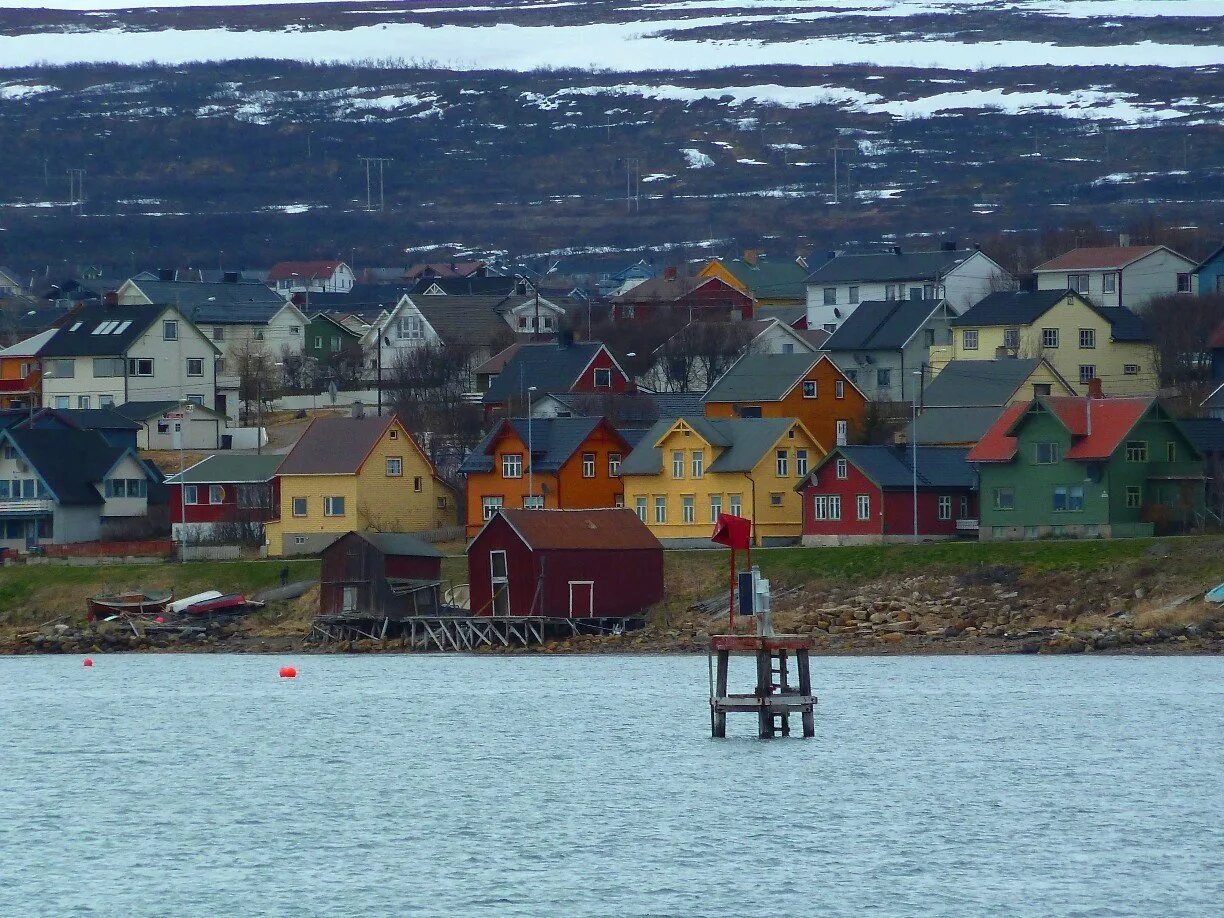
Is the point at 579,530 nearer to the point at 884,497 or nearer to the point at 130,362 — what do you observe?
the point at 884,497

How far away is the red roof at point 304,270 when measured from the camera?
191 metres

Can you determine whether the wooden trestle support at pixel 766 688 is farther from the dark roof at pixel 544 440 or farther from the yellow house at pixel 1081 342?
the yellow house at pixel 1081 342

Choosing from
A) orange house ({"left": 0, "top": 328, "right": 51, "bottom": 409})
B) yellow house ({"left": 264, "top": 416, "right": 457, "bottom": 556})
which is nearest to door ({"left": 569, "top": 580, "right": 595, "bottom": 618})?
yellow house ({"left": 264, "top": 416, "right": 457, "bottom": 556})

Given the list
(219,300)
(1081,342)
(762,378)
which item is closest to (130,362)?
(219,300)

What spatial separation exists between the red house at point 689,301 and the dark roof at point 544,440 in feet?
122

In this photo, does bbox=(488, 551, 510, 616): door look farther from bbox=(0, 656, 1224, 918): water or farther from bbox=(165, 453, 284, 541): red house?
bbox=(165, 453, 284, 541): red house

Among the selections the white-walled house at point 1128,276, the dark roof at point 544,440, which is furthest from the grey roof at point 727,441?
the white-walled house at point 1128,276

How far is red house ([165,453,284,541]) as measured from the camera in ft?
284

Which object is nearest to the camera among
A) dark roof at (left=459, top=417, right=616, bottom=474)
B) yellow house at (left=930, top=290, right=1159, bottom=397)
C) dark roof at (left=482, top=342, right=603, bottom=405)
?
dark roof at (left=459, top=417, right=616, bottom=474)

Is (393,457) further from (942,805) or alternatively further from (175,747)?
(942,805)

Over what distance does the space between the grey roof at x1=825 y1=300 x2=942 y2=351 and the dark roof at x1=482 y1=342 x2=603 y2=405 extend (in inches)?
472

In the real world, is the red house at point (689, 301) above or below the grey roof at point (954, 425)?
above

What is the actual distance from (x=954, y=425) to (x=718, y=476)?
30.4 feet

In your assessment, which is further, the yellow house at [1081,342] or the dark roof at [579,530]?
the yellow house at [1081,342]
